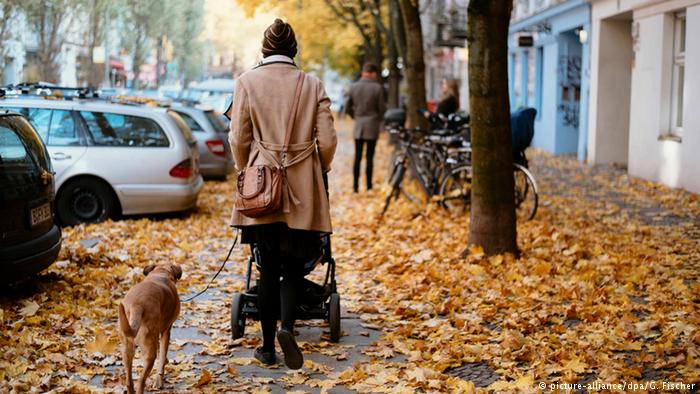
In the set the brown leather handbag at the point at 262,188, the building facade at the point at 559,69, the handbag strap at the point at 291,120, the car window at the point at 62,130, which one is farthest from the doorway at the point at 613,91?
the brown leather handbag at the point at 262,188

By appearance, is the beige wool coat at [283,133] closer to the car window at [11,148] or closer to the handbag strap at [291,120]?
the handbag strap at [291,120]

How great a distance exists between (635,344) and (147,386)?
10.1 feet

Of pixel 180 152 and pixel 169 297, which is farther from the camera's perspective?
pixel 180 152

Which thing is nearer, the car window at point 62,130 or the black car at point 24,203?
the black car at point 24,203

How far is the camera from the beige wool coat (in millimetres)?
5895

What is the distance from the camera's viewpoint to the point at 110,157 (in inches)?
509

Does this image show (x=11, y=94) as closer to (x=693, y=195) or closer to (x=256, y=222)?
(x=256, y=222)

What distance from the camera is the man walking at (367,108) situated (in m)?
16.7

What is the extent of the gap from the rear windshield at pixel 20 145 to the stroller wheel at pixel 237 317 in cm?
229

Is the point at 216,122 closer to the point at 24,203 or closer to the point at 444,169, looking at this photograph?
the point at 444,169

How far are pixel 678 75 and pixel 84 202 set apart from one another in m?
10.8

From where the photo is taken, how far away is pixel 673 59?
17734 mm

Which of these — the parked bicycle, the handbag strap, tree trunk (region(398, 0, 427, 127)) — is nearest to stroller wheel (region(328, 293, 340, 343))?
the handbag strap

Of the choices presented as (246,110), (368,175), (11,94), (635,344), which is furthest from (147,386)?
(368,175)
